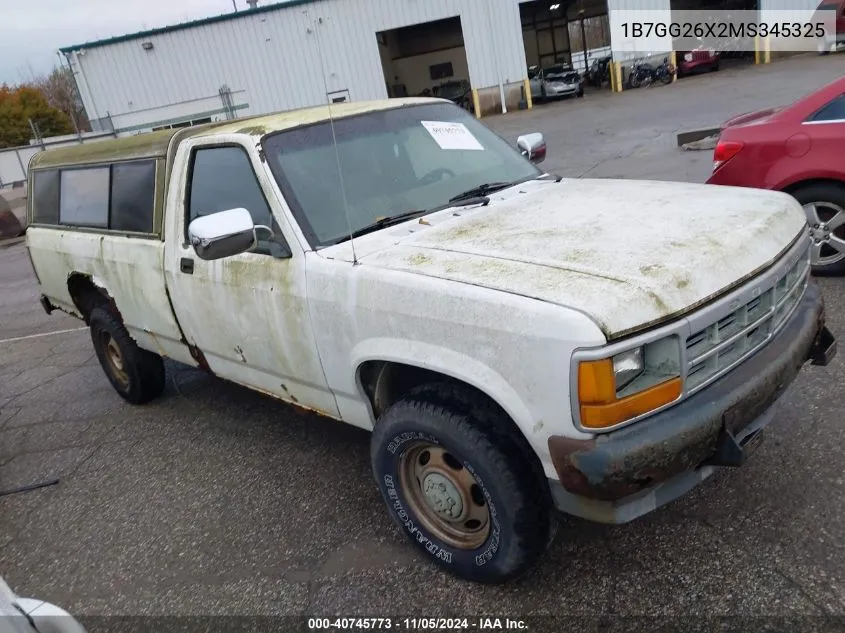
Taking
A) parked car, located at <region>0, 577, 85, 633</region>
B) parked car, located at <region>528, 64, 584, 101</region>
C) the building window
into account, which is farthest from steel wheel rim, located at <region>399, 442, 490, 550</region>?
the building window

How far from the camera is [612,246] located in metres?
2.38

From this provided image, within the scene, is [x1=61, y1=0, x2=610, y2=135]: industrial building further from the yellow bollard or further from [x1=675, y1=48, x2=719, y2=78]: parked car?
[x1=675, y1=48, x2=719, y2=78]: parked car

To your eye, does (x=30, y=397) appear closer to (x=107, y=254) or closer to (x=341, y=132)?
(x=107, y=254)

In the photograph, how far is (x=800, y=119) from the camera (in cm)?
477

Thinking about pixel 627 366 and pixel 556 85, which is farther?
pixel 556 85

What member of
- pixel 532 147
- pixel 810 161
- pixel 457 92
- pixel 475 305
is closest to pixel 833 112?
pixel 810 161

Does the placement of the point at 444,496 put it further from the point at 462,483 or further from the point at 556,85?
the point at 556,85

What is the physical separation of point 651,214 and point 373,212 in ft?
4.02

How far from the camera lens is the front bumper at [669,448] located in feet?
6.60

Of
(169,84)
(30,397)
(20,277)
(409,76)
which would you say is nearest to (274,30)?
(169,84)

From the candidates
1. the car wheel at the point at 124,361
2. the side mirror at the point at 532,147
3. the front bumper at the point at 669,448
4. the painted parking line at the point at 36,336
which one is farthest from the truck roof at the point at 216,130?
the painted parking line at the point at 36,336

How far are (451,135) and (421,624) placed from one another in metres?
2.43

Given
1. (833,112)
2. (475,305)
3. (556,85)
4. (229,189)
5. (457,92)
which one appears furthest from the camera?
(457,92)

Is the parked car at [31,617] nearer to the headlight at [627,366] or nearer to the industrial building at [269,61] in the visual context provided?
Result: the headlight at [627,366]
